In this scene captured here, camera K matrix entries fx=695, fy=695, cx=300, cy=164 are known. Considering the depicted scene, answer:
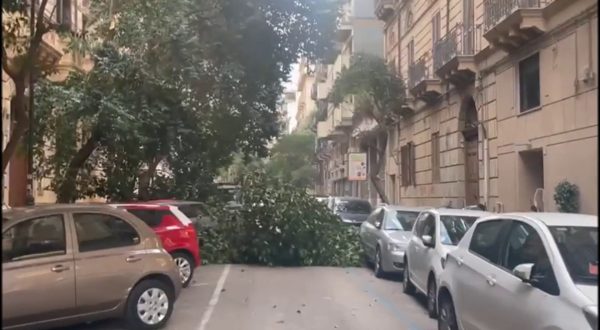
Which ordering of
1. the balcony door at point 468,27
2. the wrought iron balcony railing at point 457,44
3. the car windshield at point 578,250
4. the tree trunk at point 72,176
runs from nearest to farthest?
the car windshield at point 578,250
the tree trunk at point 72,176
the wrought iron balcony railing at point 457,44
the balcony door at point 468,27

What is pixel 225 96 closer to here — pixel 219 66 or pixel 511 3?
pixel 219 66

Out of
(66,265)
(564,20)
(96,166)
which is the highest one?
(564,20)

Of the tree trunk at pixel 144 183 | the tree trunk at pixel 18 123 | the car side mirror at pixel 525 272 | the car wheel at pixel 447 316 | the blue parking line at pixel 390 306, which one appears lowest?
the blue parking line at pixel 390 306

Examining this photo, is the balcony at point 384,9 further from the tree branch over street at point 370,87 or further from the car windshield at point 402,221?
the car windshield at point 402,221

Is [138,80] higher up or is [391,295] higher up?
[138,80]

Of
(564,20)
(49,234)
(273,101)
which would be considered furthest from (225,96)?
(49,234)

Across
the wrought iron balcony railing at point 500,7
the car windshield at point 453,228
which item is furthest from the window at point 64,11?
the wrought iron balcony railing at point 500,7

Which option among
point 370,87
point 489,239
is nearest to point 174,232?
point 489,239

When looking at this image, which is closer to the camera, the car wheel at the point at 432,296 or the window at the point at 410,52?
the car wheel at the point at 432,296

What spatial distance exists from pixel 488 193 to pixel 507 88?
3241 mm

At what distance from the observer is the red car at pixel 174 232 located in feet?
40.7

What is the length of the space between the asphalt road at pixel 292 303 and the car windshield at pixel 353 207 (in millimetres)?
10237

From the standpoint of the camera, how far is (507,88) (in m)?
19.2

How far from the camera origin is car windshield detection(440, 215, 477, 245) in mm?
10748
